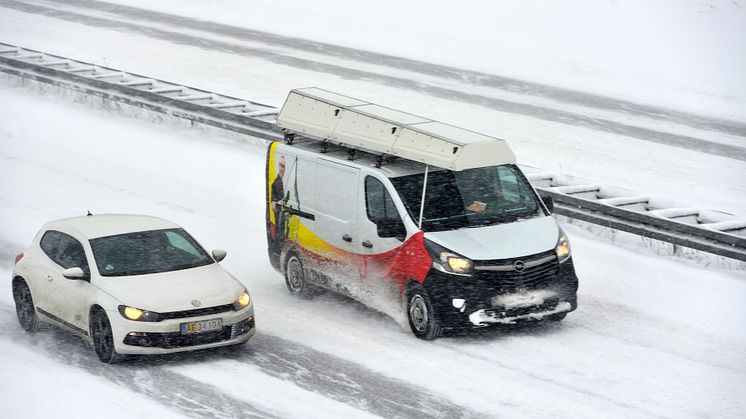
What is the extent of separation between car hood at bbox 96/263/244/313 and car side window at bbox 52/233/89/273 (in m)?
0.53

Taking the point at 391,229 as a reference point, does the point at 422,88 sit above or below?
above

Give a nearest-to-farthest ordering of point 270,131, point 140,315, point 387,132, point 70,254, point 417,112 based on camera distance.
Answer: point 140,315 → point 70,254 → point 387,132 → point 270,131 → point 417,112

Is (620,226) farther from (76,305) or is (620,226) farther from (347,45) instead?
(347,45)

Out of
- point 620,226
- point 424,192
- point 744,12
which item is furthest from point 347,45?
point 424,192

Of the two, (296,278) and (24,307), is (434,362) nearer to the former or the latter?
(296,278)

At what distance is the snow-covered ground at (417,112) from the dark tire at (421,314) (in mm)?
147

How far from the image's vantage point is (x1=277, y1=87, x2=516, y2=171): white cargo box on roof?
12.7 meters

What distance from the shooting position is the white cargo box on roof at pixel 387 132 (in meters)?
12.7

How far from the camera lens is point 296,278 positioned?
47.4 feet

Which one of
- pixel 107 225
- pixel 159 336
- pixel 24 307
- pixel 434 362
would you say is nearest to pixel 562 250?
pixel 434 362

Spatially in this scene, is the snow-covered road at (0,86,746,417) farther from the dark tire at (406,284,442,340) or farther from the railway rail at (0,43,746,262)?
the railway rail at (0,43,746,262)

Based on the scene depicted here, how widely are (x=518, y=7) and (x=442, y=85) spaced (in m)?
8.13

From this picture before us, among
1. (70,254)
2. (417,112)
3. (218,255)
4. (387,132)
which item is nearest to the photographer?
(70,254)

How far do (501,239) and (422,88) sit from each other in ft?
45.0
